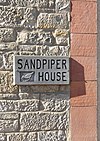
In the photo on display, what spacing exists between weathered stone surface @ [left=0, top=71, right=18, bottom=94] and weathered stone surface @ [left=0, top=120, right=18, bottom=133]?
11.5 inches

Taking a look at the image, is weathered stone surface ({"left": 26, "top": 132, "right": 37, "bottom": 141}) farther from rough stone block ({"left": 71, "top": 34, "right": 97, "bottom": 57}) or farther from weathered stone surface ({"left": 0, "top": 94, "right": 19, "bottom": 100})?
rough stone block ({"left": 71, "top": 34, "right": 97, "bottom": 57})

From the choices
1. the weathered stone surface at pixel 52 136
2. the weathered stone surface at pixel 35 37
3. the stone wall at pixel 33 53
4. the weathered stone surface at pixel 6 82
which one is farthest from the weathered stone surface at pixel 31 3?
the weathered stone surface at pixel 52 136

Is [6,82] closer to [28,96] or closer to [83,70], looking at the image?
[28,96]

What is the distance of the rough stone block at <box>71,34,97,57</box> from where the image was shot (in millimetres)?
3691

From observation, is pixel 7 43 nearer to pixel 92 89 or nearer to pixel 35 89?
pixel 35 89

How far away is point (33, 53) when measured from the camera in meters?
3.63

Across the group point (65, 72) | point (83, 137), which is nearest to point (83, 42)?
point (65, 72)

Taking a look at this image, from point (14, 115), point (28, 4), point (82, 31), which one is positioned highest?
point (28, 4)

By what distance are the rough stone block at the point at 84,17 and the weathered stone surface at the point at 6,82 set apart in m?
0.76

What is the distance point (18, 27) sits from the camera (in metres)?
3.61

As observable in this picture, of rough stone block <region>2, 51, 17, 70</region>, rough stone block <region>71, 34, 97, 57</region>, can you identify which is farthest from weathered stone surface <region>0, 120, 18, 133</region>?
rough stone block <region>71, 34, 97, 57</region>

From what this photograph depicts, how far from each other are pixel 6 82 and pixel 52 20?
745 millimetres

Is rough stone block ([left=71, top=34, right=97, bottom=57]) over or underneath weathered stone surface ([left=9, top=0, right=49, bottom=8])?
underneath

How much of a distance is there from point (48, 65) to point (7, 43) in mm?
441
